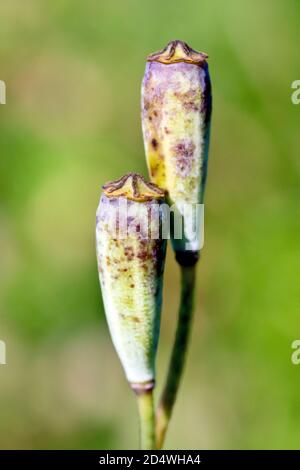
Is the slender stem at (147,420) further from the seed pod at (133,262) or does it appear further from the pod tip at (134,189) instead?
the pod tip at (134,189)

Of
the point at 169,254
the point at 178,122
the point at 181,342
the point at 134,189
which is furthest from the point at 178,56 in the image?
the point at 169,254

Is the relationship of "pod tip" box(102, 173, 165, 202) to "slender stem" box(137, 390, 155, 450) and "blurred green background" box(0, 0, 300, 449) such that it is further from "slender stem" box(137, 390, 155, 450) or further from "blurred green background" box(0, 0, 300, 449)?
"blurred green background" box(0, 0, 300, 449)

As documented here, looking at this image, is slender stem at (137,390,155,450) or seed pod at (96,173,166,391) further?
slender stem at (137,390,155,450)

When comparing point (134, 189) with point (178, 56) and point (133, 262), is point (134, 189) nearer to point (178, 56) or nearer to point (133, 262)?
point (133, 262)

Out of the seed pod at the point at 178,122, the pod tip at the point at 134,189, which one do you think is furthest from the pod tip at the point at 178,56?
the pod tip at the point at 134,189

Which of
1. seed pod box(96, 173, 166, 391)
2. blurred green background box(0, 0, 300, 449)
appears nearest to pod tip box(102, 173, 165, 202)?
→ seed pod box(96, 173, 166, 391)
